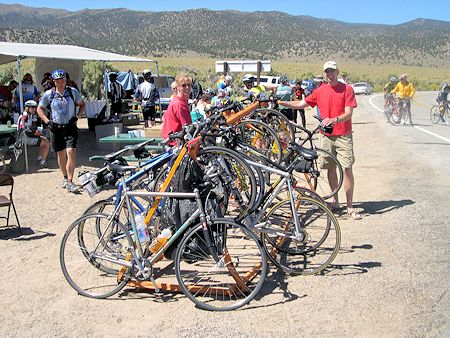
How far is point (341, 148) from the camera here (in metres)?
6.77

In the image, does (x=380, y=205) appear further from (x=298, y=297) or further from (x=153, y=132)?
(x=153, y=132)

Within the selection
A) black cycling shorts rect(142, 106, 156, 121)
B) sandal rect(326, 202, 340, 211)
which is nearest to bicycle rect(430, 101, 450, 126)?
black cycling shorts rect(142, 106, 156, 121)

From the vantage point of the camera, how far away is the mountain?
112 meters

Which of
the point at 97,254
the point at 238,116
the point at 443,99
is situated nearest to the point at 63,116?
the point at 238,116

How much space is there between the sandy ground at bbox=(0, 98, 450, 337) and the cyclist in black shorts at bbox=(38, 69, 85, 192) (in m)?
1.41

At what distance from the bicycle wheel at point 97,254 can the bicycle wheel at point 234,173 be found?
3.21 feet

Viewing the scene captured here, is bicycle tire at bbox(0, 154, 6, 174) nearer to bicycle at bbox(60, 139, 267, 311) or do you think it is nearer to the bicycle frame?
bicycle at bbox(60, 139, 267, 311)

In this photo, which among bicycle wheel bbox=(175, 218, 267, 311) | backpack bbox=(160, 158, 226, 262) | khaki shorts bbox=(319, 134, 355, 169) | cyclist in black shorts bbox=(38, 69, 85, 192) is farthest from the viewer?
cyclist in black shorts bbox=(38, 69, 85, 192)

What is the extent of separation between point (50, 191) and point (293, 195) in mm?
5032

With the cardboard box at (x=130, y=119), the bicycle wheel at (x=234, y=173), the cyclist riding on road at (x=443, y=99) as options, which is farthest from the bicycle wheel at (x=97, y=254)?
the cyclist riding on road at (x=443, y=99)

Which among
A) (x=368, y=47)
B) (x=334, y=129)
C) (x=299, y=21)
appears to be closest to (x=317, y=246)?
(x=334, y=129)

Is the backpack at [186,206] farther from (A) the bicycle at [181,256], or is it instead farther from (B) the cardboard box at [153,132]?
(B) the cardboard box at [153,132]

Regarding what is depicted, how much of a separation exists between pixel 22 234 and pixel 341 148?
3962 millimetres

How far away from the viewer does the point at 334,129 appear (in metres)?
6.75
